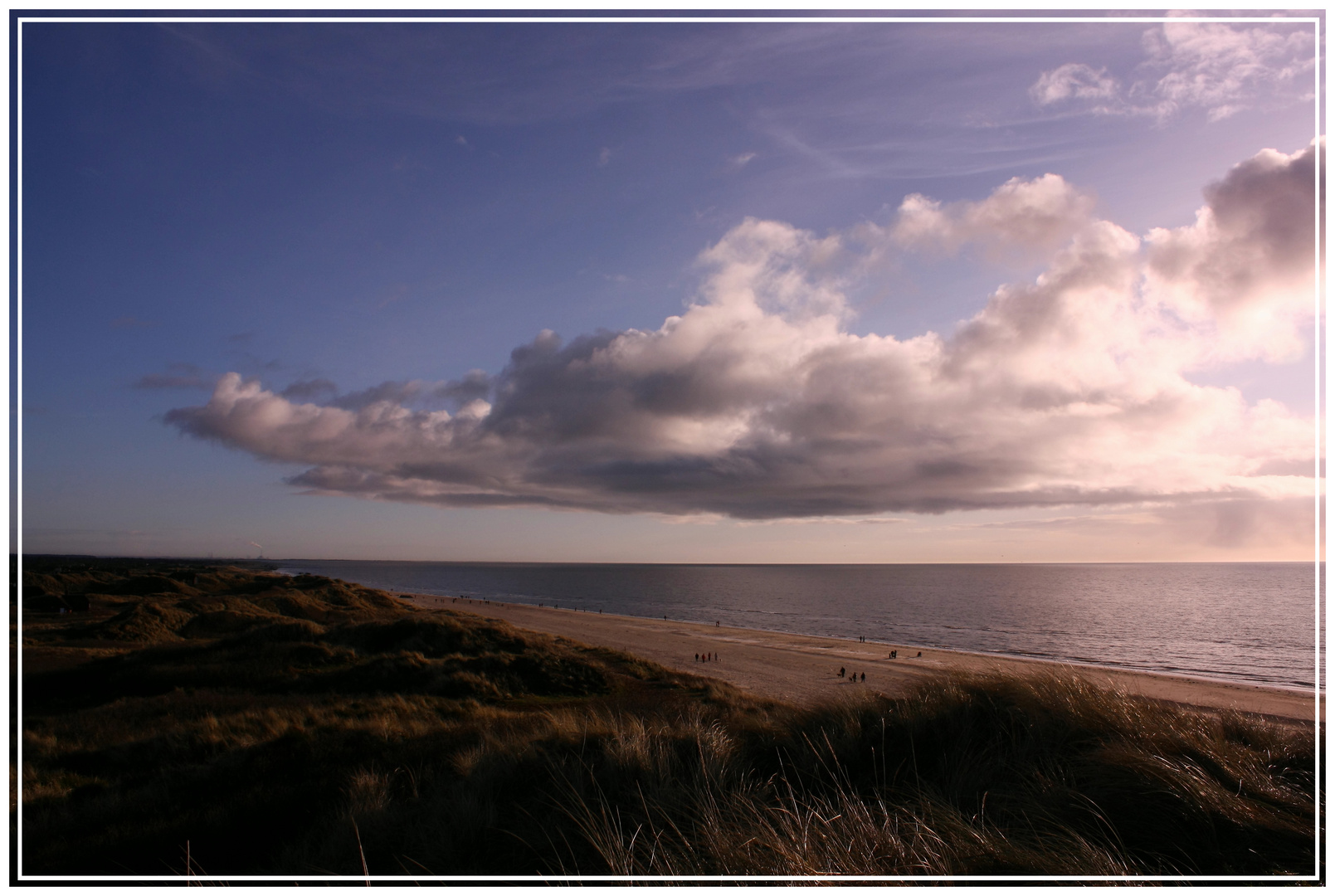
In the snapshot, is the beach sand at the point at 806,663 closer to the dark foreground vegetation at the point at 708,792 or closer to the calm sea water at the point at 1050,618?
the dark foreground vegetation at the point at 708,792

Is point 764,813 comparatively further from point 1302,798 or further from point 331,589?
point 331,589

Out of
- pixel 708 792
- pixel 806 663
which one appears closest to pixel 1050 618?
pixel 806 663

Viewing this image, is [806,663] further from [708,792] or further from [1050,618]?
[1050,618]

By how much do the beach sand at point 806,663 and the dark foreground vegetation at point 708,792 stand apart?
2250 millimetres

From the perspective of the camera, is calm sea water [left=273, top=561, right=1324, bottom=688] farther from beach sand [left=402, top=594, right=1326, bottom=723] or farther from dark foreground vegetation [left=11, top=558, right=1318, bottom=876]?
beach sand [left=402, top=594, right=1326, bottom=723]

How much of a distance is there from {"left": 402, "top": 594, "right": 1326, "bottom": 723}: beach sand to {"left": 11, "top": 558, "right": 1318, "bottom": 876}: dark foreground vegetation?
225 centimetres

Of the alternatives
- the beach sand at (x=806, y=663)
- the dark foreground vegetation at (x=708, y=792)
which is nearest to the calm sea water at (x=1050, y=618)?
the dark foreground vegetation at (x=708, y=792)

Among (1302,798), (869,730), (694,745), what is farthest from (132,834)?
(1302,798)

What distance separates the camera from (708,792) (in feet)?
16.2

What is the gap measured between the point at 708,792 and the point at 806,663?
3381 cm

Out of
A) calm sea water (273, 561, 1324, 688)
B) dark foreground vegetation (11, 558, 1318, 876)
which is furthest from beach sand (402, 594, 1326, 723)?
calm sea water (273, 561, 1324, 688)

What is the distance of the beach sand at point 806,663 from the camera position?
86.0 feet

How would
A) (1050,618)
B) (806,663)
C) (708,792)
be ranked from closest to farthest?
(708,792) → (806,663) → (1050,618)

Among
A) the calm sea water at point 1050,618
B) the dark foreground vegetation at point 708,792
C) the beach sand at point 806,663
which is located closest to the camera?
the dark foreground vegetation at point 708,792
